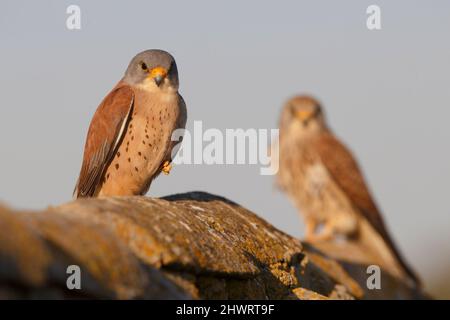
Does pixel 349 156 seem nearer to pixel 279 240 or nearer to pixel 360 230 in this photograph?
pixel 360 230

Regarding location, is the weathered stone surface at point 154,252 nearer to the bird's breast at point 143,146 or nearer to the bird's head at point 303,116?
the bird's breast at point 143,146

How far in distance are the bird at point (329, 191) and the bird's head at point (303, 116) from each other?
290mm

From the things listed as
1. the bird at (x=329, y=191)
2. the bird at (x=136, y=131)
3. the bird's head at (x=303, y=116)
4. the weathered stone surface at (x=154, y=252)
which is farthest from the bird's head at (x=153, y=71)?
the bird's head at (x=303, y=116)

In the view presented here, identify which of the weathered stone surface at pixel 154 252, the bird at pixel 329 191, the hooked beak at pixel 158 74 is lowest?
the bird at pixel 329 191

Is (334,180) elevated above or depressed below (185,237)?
below

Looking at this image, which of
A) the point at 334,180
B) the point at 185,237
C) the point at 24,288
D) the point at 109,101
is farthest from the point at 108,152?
the point at 334,180

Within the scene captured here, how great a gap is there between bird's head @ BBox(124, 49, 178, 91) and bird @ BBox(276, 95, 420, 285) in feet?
Answer: 21.6

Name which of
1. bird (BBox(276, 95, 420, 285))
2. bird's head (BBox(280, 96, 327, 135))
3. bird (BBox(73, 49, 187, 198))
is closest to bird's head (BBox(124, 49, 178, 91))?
bird (BBox(73, 49, 187, 198))

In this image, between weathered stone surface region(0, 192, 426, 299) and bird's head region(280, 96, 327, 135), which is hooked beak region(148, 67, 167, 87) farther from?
bird's head region(280, 96, 327, 135)

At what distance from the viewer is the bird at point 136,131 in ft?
20.5

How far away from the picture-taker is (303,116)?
13906 mm

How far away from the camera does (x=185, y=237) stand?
12.9ft
